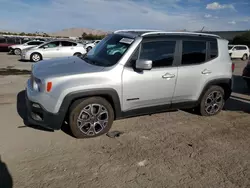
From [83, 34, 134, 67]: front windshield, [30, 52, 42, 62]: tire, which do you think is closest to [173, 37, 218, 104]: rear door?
[83, 34, 134, 67]: front windshield

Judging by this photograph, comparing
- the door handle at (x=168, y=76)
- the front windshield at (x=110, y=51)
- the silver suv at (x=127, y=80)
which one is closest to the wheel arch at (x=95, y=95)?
the silver suv at (x=127, y=80)

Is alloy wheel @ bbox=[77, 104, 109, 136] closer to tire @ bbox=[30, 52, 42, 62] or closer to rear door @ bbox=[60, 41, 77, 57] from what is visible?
rear door @ bbox=[60, 41, 77, 57]

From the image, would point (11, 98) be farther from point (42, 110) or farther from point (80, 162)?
point (80, 162)

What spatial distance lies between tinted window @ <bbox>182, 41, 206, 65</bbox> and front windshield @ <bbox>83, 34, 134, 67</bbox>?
1171 millimetres

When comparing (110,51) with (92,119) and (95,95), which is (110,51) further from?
(92,119)

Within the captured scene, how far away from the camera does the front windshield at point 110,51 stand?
4.21 metres

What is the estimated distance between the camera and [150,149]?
3.79 m

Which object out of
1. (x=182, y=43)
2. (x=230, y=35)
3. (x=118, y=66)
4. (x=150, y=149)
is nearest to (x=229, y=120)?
(x=182, y=43)

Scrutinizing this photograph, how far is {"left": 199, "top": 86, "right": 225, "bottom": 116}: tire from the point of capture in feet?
17.2

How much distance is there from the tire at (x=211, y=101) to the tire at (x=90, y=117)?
88.8 inches

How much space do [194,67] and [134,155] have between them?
90.3 inches

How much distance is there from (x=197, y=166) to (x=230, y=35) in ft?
189

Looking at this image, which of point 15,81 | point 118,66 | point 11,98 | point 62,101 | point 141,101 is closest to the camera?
point 62,101

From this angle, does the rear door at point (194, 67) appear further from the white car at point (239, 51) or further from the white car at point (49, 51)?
the white car at point (239, 51)
